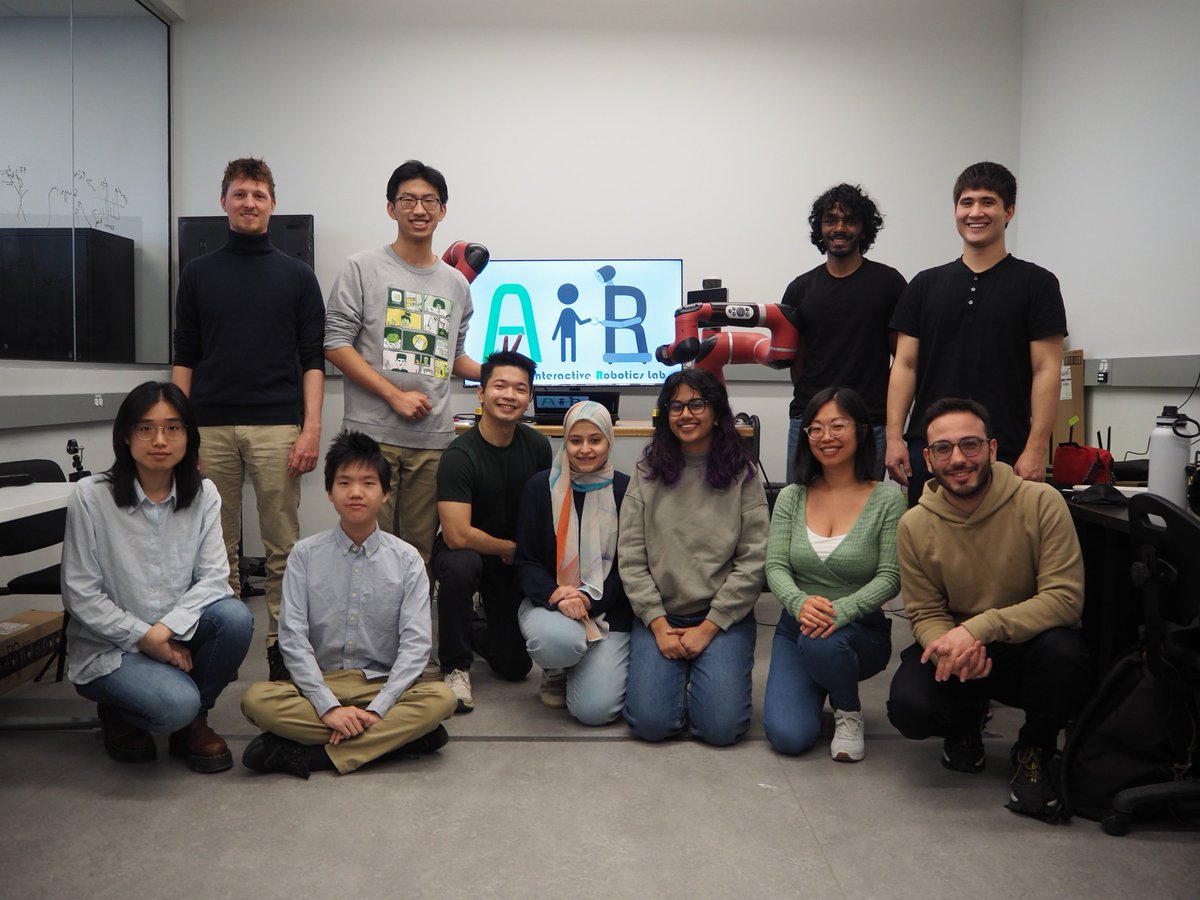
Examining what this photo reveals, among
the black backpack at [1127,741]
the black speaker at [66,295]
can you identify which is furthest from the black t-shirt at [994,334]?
the black speaker at [66,295]

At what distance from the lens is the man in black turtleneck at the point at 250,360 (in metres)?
2.72

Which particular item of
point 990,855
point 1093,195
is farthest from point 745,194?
point 990,855

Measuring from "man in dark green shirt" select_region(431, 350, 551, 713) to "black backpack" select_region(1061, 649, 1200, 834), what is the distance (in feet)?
5.09

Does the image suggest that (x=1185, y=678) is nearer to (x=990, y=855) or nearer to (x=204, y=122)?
(x=990, y=855)

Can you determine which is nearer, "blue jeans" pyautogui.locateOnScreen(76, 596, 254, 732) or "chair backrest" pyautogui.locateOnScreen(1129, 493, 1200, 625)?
"chair backrest" pyautogui.locateOnScreen(1129, 493, 1200, 625)

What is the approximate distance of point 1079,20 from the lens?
13.1 ft

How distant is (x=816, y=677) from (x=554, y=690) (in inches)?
30.6

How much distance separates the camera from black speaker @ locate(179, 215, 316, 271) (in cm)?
425

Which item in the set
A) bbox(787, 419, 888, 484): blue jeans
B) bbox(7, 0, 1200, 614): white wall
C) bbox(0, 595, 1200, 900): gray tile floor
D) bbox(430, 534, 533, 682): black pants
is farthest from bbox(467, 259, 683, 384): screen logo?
bbox(0, 595, 1200, 900): gray tile floor

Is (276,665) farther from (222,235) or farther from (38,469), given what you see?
(222,235)

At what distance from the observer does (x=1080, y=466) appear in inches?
103

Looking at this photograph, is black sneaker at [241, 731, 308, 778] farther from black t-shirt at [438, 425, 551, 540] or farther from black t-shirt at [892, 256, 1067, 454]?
black t-shirt at [892, 256, 1067, 454]

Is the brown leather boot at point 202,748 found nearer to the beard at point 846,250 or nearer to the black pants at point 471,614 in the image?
the black pants at point 471,614

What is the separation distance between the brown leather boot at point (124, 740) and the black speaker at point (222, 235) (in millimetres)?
2476
